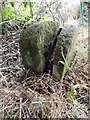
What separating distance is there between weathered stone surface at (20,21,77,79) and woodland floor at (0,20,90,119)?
14cm

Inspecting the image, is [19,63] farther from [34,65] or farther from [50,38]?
[50,38]

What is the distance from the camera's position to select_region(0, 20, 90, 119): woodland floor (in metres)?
1.11

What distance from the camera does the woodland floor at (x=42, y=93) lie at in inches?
43.6

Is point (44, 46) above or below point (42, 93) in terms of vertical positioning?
above

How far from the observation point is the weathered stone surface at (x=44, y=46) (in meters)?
1.18

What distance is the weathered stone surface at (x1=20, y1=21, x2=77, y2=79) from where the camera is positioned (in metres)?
1.18

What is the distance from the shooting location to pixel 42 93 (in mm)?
1289

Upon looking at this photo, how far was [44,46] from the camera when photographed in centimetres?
131

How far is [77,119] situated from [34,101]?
0.41 m

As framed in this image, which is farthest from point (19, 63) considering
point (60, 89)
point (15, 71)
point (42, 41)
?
point (60, 89)

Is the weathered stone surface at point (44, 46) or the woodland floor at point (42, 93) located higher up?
the weathered stone surface at point (44, 46)

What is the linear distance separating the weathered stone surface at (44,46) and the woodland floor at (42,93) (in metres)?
0.14

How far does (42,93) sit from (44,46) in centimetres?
49

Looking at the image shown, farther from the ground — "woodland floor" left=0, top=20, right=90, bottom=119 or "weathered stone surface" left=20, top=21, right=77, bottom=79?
"weathered stone surface" left=20, top=21, right=77, bottom=79
